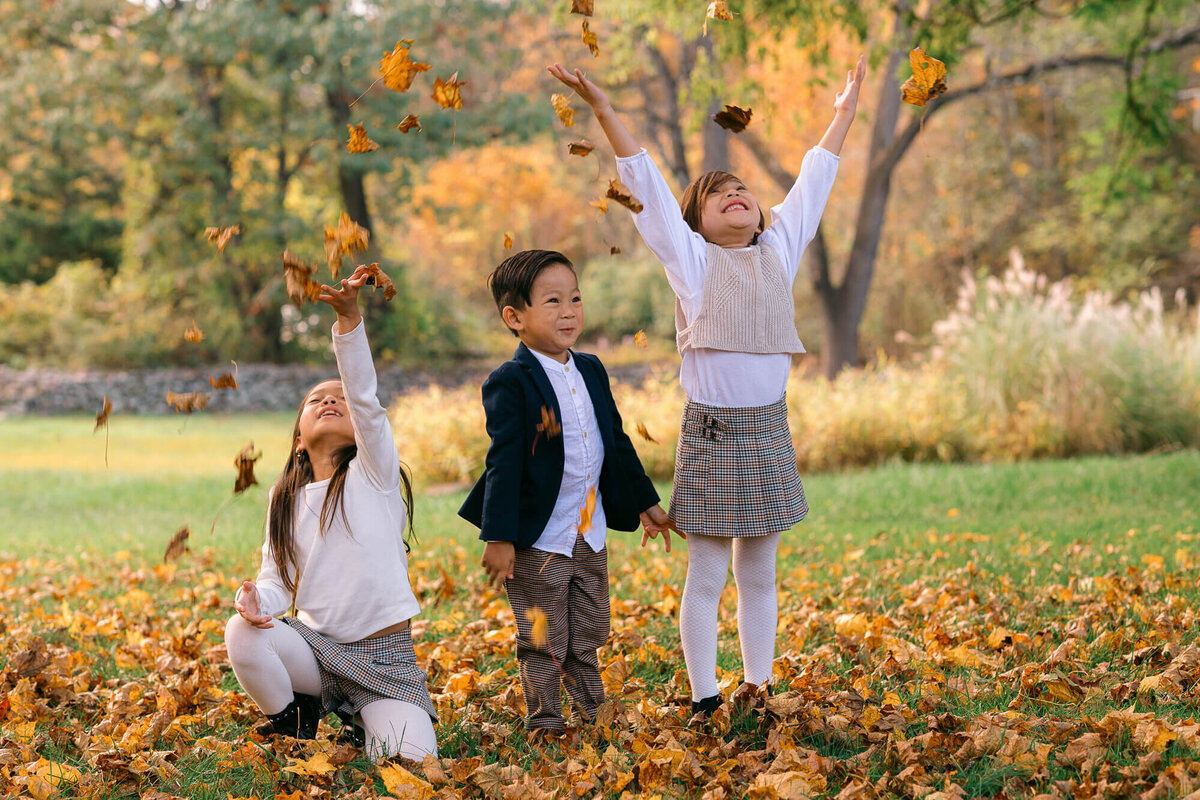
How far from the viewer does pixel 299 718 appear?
294 centimetres

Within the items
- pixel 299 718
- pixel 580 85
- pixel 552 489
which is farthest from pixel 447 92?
pixel 299 718

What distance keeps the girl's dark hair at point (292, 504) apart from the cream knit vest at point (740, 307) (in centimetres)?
96

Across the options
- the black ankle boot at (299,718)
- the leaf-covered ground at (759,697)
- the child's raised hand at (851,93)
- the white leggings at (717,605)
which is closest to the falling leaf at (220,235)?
the black ankle boot at (299,718)

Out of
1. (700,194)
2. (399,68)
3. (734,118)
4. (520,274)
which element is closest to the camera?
(399,68)

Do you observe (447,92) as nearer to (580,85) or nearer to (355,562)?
(580,85)

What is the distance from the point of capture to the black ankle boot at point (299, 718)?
2912 mm

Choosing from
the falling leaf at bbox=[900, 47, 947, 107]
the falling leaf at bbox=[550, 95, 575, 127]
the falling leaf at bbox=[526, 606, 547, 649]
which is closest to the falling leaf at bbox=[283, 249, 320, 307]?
the falling leaf at bbox=[550, 95, 575, 127]

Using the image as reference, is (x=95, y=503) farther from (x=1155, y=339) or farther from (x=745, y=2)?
(x=1155, y=339)

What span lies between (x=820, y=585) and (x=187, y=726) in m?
2.90

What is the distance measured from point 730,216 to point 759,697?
1359 mm

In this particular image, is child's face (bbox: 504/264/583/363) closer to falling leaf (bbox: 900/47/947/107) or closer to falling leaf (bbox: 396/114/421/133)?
falling leaf (bbox: 396/114/421/133)

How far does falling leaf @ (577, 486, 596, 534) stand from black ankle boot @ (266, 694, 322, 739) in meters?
0.90

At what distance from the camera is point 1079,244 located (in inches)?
814

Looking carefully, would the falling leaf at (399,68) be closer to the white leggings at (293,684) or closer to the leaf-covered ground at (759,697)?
the white leggings at (293,684)
